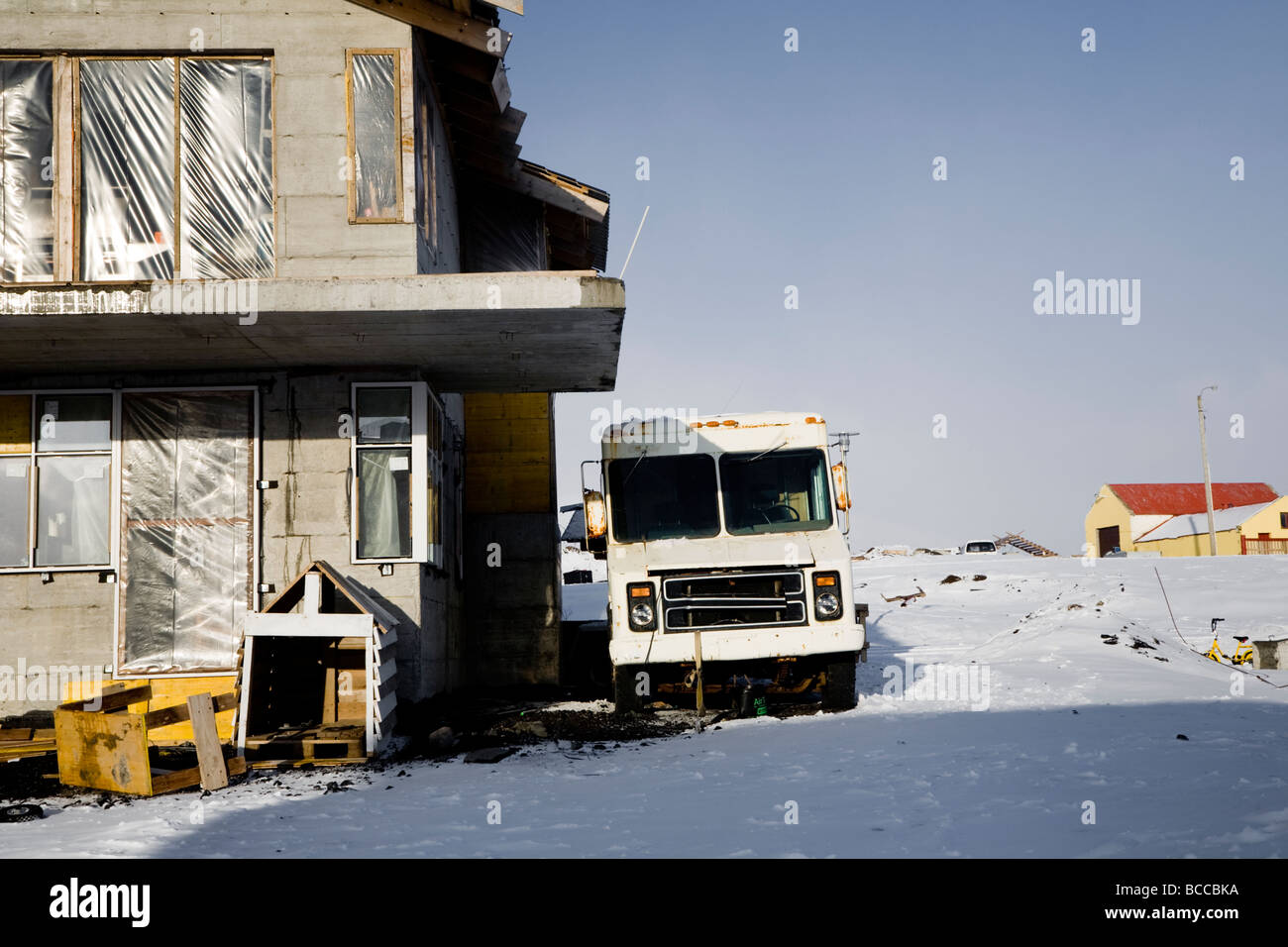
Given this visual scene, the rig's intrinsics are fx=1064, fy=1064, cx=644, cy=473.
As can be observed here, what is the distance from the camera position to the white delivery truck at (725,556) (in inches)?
446

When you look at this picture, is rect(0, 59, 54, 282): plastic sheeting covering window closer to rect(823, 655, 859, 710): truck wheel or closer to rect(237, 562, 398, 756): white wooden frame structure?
rect(237, 562, 398, 756): white wooden frame structure

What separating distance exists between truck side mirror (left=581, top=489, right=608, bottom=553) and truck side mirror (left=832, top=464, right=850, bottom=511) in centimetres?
258

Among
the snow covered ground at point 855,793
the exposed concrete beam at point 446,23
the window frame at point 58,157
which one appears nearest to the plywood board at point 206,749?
the snow covered ground at point 855,793

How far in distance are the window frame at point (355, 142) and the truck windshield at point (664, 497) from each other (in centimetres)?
384

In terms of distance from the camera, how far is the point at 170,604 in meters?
12.1

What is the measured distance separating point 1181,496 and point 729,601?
6989 centimetres

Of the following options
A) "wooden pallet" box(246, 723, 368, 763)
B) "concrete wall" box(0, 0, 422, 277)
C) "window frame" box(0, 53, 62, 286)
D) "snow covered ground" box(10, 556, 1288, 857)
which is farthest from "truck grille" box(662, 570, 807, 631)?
"window frame" box(0, 53, 62, 286)

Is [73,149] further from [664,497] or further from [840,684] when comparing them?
[840,684]

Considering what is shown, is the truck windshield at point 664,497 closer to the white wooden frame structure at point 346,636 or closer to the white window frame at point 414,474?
the white window frame at point 414,474

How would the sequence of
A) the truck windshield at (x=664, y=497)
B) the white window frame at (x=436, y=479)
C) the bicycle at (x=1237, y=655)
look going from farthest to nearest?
1. the bicycle at (x=1237, y=655)
2. the white window frame at (x=436, y=479)
3. the truck windshield at (x=664, y=497)
